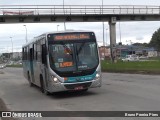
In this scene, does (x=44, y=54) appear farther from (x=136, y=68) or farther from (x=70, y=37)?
(x=136, y=68)

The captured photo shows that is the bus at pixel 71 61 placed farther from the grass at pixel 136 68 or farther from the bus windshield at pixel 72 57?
the grass at pixel 136 68

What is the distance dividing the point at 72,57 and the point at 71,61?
172 mm

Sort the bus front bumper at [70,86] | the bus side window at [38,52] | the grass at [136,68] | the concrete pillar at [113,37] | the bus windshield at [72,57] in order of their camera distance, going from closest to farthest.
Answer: the bus front bumper at [70,86] < the bus windshield at [72,57] < the bus side window at [38,52] < the grass at [136,68] < the concrete pillar at [113,37]

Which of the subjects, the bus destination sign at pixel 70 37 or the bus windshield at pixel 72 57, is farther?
the bus destination sign at pixel 70 37

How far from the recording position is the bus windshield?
1736 centimetres

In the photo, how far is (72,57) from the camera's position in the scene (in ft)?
57.3

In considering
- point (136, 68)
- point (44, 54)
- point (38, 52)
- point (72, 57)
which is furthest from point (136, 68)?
point (72, 57)

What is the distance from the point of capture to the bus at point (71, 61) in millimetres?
17297

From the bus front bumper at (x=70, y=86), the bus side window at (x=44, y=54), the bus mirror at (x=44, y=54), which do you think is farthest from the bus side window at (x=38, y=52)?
the bus front bumper at (x=70, y=86)

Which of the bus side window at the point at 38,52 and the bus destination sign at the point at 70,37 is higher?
the bus destination sign at the point at 70,37

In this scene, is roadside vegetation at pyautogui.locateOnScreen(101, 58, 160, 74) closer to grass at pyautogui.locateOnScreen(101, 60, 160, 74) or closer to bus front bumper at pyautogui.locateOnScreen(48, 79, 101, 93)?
grass at pyautogui.locateOnScreen(101, 60, 160, 74)

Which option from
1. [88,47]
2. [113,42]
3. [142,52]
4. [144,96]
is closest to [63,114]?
[144,96]

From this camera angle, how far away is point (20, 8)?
2370 inches

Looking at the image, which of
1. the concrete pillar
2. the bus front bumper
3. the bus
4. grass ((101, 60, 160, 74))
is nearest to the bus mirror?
the bus
